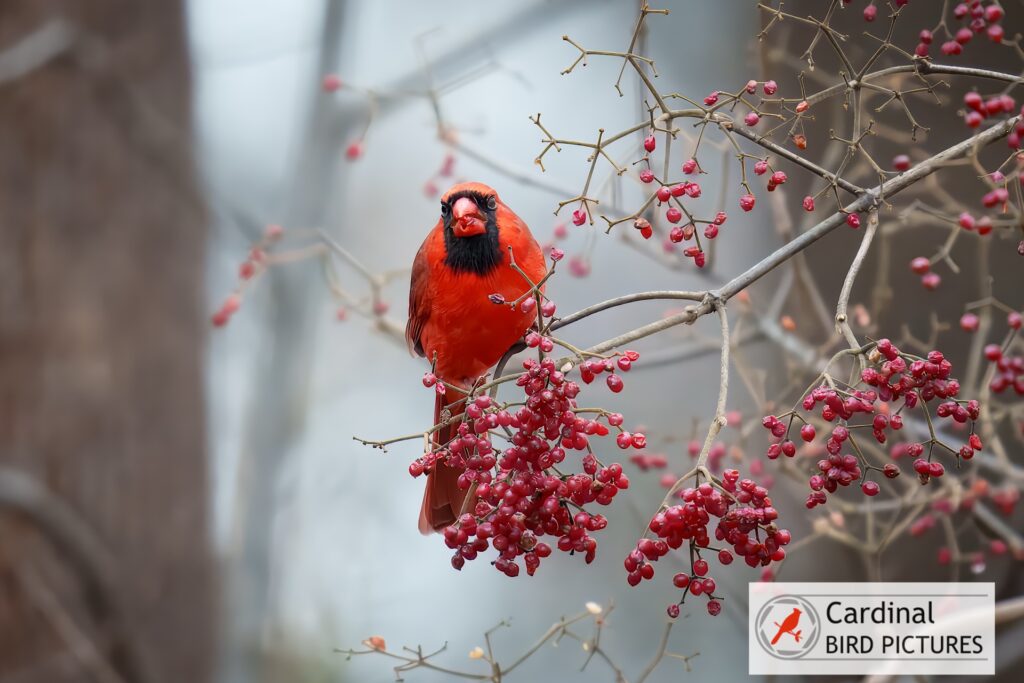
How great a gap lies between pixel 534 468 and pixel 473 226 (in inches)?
9.0

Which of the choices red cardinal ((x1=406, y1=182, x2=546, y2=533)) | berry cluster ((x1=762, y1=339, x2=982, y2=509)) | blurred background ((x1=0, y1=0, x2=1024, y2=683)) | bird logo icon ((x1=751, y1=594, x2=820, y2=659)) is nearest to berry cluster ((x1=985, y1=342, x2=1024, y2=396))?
berry cluster ((x1=762, y1=339, x2=982, y2=509))

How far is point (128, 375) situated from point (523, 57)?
1.48 m

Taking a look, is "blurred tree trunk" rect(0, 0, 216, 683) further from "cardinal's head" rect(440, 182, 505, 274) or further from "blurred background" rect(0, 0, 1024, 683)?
"cardinal's head" rect(440, 182, 505, 274)

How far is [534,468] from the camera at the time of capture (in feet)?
2.35

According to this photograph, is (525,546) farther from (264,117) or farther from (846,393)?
(264,117)

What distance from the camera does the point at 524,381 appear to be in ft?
2.27

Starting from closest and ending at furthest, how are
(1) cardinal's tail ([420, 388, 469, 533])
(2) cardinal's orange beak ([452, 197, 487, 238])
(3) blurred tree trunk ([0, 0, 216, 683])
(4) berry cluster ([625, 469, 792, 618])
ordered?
(4) berry cluster ([625, 469, 792, 618])
(2) cardinal's orange beak ([452, 197, 487, 238])
(1) cardinal's tail ([420, 388, 469, 533])
(3) blurred tree trunk ([0, 0, 216, 683])

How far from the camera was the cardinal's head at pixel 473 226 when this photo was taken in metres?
0.81

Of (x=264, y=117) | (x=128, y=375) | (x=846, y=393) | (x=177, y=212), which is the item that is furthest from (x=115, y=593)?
(x=846, y=393)

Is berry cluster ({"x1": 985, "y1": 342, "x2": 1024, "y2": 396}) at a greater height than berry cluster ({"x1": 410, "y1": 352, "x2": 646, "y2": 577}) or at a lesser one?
greater

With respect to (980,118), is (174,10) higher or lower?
higher

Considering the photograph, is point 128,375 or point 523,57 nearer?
point 523,57

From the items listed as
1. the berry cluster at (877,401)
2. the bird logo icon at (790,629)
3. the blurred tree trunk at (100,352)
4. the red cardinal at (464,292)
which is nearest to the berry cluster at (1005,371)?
the berry cluster at (877,401)

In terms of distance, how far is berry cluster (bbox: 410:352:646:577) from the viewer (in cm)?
70
